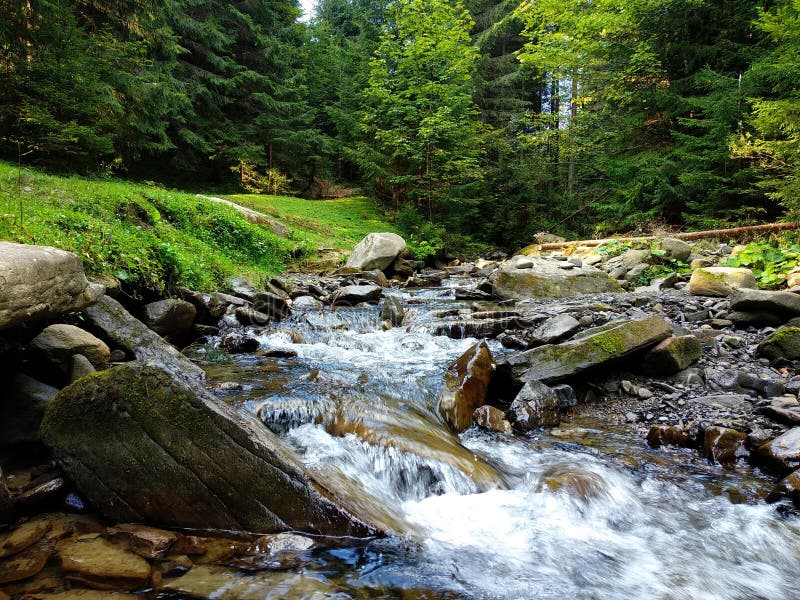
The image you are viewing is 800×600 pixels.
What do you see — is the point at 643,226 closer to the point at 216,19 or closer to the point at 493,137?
the point at 493,137

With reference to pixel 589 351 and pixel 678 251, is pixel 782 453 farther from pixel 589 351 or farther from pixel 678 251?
pixel 678 251

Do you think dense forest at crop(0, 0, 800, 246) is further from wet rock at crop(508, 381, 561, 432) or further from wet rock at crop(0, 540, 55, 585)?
wet rock at crop(508, 381, 561, 432)

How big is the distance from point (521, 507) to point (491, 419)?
4.35 feet

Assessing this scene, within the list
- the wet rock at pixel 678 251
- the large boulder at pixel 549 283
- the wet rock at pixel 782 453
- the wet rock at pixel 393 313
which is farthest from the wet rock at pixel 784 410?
the wet rock at pixel 678 251

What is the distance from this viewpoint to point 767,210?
11727 millimetres

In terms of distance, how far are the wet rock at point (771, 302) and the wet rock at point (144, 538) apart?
7.20 meters

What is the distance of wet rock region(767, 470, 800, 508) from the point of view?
3.07m

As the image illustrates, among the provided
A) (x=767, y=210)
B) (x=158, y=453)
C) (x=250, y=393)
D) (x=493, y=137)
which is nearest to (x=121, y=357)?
(x=250, y=393)

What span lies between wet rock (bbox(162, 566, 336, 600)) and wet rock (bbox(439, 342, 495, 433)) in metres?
2.46

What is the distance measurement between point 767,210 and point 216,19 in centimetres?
2573

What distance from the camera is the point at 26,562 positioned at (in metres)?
2.12

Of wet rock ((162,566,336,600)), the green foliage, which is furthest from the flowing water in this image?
the green foliage

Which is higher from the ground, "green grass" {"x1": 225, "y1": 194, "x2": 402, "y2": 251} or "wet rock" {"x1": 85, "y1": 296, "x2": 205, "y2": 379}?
"green grass" {"x1": 225, "y1": 194, "x2": 402, "y2": 251}

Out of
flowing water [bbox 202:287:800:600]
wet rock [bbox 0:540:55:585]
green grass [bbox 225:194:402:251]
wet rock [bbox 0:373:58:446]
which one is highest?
green grass [bbox 225:194:402:251]
